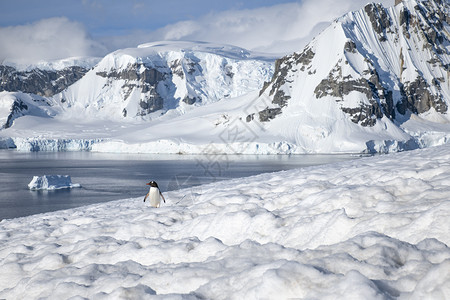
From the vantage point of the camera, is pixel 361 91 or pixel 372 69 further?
pixel 372 69

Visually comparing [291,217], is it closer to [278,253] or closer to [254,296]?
[278,253]

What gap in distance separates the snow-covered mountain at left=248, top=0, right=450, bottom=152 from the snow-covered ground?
390ft

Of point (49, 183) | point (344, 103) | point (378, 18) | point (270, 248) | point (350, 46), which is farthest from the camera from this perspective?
point (378, 18)

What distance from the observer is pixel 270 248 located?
21.9 ft

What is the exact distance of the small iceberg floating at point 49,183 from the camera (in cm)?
4869

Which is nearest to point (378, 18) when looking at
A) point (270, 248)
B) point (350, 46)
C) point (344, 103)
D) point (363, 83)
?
point (350, 46)

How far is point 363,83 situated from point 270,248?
540ft

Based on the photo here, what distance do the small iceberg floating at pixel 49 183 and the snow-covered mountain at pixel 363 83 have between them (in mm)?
88422

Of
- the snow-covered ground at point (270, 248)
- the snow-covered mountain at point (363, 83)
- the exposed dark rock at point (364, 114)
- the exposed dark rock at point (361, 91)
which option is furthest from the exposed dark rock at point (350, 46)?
the snow-covered ground at point (270, 248)

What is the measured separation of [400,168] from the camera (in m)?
10.1

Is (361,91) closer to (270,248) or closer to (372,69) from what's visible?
(372,69)

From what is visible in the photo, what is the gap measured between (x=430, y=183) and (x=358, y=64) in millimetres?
171017

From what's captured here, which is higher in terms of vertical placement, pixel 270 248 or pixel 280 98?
→ pixel 280 98

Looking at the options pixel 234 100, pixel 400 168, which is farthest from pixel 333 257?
pixel 234 100
